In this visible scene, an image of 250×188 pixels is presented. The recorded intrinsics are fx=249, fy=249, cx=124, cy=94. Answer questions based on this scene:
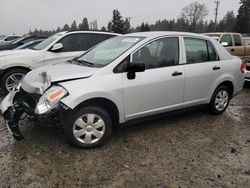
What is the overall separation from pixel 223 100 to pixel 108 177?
3.23 metres

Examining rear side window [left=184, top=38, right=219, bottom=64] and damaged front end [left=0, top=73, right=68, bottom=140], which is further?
rear side window [left=184, top=38, right=219, bottom=64]

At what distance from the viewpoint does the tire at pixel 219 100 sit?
4.98 m

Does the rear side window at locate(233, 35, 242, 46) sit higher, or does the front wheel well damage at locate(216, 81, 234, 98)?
the rear side window at locate(233, 35, 242, 46)

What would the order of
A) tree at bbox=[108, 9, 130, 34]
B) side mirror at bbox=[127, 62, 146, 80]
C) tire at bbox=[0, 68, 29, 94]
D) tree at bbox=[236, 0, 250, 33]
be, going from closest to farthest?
side mirror at bbox=[127, 62, 146, 80] → tire at bbox=[0, 68, 29, 94] → tree at bbox=[108, 9, 130, 34] → tree at bbox=[236, 0, 250, 33]

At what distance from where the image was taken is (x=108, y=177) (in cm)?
299

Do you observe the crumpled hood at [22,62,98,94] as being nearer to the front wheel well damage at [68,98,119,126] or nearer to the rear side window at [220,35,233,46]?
the front wheel well damage at [68,98,119,126]

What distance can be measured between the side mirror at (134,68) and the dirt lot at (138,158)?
1.04 metres

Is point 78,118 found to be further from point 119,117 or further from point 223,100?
point 223,100

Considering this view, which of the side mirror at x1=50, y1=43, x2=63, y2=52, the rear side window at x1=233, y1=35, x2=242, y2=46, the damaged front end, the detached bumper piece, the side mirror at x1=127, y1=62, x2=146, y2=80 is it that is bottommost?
the detached bumper piece

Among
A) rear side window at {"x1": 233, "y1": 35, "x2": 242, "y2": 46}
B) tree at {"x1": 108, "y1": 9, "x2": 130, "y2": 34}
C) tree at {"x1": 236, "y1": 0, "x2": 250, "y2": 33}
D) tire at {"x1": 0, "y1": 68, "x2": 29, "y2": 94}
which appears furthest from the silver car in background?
tree at {"x1": 236, "y1": 0, "x2": 250, "y2": 33}

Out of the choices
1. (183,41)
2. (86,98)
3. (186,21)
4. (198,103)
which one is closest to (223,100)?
(198,103)

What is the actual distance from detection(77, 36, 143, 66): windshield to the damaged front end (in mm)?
876

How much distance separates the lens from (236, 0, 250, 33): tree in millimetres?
49719

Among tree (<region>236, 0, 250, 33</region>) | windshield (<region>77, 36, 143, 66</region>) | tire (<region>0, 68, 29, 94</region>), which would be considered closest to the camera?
windshield (<region>77, 36, 143, 66</region>)
